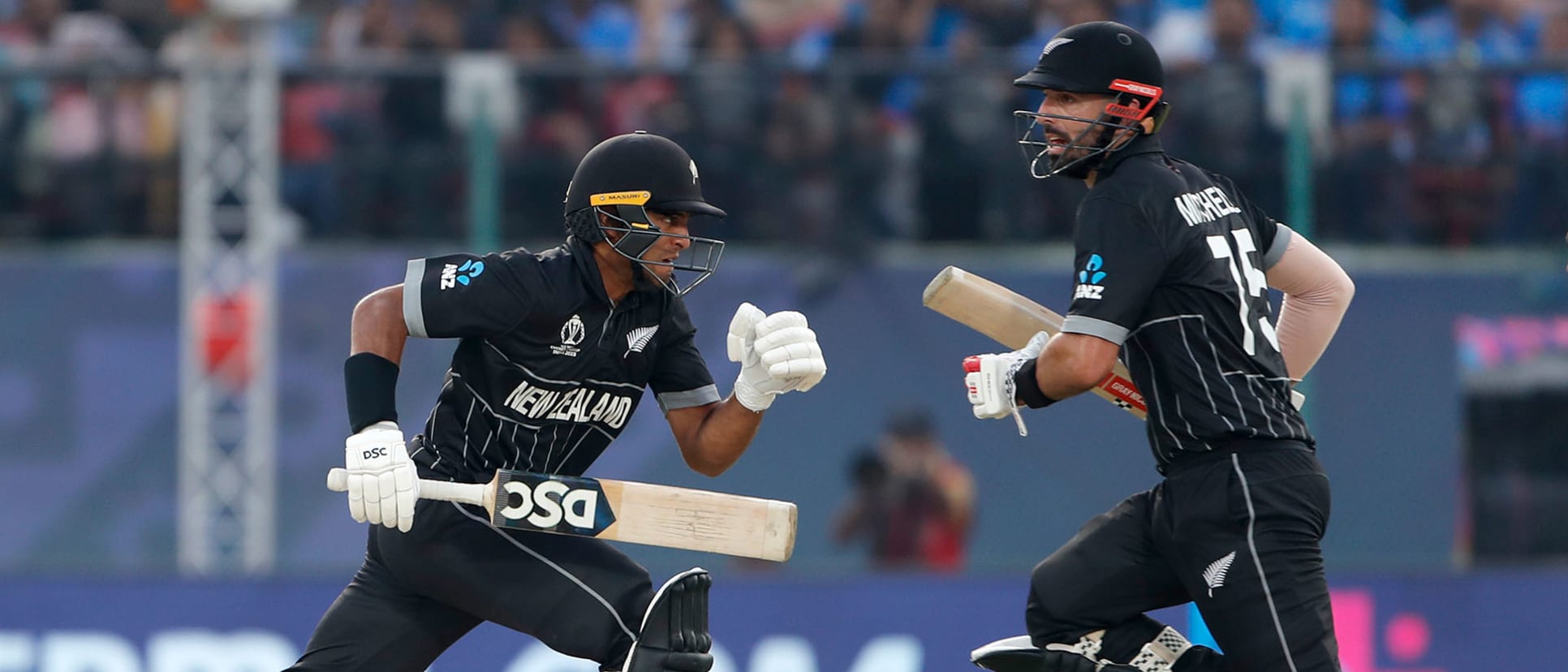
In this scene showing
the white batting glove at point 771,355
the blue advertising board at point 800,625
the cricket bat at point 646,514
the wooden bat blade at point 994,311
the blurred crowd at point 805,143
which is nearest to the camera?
the cricket bat at point 646,514

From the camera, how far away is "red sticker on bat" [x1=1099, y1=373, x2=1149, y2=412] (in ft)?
18.8

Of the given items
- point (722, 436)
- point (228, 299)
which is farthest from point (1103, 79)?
point (228, 299)

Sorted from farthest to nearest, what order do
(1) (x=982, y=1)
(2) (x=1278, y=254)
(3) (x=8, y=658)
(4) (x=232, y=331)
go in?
(1) (x=982, y=1), (4) (x=232, y=331), (3) (x=8, y=658), (2) (x=1278, y=254)

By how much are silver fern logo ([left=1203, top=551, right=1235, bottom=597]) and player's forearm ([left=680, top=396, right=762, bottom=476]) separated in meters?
1.36

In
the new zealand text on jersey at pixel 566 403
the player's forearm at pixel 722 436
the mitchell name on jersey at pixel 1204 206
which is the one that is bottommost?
the player's forearm at pixel 722 436

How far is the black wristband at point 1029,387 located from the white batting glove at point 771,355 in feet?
1.84

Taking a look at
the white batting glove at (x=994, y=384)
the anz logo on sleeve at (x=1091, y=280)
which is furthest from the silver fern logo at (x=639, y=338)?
the anz logo on sleeve at (x=1091, y=280)

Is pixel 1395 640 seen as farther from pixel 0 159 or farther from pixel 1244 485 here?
pixel 0 159

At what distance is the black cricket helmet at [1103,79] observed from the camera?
535 centimetres

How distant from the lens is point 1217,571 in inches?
205

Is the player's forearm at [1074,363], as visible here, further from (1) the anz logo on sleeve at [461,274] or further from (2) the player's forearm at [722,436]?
(1) the anz logo on sleeve at [461,274]

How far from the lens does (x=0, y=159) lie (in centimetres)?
1037

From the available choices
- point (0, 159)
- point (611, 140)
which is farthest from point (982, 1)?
point (611, 140)

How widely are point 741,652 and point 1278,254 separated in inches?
138
